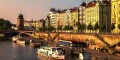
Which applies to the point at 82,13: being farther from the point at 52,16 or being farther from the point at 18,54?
the point at 18,54

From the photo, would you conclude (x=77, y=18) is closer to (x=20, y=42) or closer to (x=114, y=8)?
(x=20, y=42)

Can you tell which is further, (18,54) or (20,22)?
(20,22)

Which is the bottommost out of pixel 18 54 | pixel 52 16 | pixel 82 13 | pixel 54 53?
pixel 18 54

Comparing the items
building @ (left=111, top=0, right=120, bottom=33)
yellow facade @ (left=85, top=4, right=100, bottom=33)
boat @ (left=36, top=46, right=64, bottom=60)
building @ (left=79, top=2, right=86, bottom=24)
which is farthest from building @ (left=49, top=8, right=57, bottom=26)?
boat @ (left=36, top=46, right=64, bottom=60)

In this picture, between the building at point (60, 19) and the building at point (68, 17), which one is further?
the building at point (60, 19)

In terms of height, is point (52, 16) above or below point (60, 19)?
above

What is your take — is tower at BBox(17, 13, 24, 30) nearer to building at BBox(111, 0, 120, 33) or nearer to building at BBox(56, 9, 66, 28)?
building at BBox(56, 9, 66, 28)

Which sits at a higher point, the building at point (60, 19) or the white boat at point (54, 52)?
the building at point (60, 19)

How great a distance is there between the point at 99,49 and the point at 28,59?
11397 mm

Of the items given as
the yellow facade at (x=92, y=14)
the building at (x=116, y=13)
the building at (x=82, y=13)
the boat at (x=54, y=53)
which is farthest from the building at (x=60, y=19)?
the boat at (x=54, y=53)

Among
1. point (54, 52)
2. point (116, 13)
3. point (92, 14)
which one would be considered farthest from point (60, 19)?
point (54, 52)

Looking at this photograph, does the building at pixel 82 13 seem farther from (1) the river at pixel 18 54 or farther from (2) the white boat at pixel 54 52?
(2) the white boat at pixel 54 52

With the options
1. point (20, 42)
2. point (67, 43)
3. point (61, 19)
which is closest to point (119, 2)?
point (67, 43)

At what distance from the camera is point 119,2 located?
7775 cm
